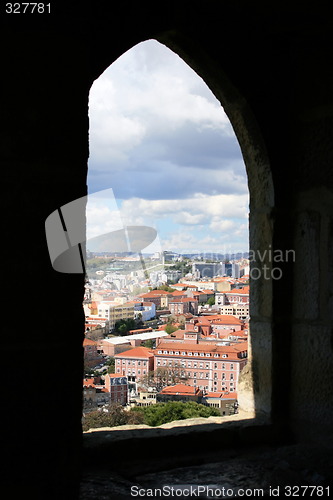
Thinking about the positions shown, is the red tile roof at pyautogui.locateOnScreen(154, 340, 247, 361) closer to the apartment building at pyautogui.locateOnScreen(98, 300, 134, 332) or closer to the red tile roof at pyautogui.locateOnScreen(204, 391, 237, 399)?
the red tile roof at pyautogui.locateOnScreen(204, 391, 237, 399)

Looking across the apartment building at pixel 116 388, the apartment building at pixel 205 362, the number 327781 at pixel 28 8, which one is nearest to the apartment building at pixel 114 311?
the apartment building at pixel 116 388

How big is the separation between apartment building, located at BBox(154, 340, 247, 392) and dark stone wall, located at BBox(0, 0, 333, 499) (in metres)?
0.26

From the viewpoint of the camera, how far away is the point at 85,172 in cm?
168

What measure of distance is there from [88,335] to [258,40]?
60.6 inches

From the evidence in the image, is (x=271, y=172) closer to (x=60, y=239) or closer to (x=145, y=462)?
(x=60, y=239)

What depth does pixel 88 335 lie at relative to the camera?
2.32m

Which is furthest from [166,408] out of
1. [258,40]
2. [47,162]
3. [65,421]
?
[258,40]

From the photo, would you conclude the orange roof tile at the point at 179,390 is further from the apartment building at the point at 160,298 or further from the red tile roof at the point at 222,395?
the apartment building at the point at 160,298

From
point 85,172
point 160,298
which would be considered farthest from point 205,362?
point 85,172

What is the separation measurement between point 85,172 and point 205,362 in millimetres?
1802

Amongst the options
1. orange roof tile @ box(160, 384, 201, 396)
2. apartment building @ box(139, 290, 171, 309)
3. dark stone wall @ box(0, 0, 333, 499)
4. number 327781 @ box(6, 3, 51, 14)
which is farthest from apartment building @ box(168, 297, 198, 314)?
number 327781 @ box(6, 3, 51, 14)

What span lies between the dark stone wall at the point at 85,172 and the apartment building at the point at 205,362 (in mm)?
256

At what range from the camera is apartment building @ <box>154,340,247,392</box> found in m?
2.76

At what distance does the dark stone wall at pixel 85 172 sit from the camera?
1.56 meters
